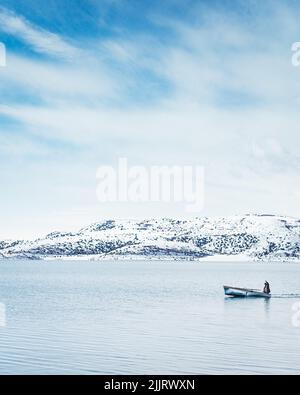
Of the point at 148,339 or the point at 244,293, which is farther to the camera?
the point at 244,293

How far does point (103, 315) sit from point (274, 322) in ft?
80.5

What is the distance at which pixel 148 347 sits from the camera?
5675 cm

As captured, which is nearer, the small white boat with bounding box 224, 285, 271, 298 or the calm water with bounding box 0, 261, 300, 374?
the calm water with bounding box 0, 261, 300, 374

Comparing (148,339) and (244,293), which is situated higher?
(148,339)

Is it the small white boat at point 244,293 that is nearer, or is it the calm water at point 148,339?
the calm water at point 148,339

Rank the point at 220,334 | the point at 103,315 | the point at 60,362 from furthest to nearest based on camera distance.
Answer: the point at 103,315 < the point at 220,334 < the point at 60,362

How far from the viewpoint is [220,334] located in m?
67.1
